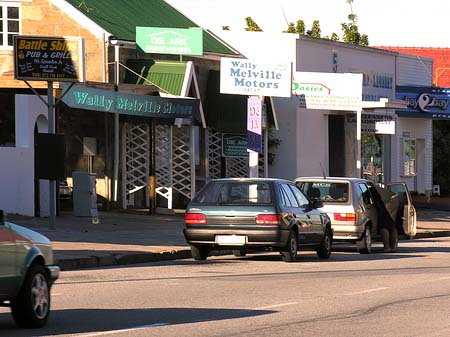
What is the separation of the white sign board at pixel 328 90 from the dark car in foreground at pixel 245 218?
57.2ft

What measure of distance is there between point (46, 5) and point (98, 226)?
29.5 ft

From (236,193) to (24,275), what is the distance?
977 cm

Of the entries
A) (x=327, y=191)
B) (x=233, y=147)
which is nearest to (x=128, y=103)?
(x=233, y=147)

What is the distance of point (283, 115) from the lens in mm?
40750

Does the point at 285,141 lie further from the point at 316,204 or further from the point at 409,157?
the point at 316,204

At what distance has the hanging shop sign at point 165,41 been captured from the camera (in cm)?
3288

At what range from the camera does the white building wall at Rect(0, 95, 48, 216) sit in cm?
2780

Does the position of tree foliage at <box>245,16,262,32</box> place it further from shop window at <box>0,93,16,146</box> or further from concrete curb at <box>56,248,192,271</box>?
concrete curb at <box>56,248,192,271</box>

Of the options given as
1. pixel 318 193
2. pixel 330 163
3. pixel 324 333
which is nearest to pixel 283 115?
pixel 330 163

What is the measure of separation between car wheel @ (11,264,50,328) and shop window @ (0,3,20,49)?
881 inches

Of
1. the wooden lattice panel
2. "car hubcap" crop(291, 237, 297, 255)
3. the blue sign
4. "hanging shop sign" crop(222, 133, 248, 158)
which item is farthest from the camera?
the blue sign

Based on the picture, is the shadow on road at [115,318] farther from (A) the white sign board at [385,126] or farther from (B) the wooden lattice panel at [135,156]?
(A) the white sign board at [385,126]

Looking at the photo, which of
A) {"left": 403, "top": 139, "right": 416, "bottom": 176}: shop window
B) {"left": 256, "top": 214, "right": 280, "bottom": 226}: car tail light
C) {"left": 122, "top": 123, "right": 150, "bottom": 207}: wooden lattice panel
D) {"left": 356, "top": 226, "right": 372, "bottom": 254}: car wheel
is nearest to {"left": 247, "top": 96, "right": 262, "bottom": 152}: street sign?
{"left": 122, "top": 123, "right": 150, "bottom": 207}: wooden lattice panel

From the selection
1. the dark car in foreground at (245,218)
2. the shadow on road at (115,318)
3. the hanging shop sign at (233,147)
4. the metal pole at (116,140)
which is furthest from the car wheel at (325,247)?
the hanging shop sign at (233,147)
